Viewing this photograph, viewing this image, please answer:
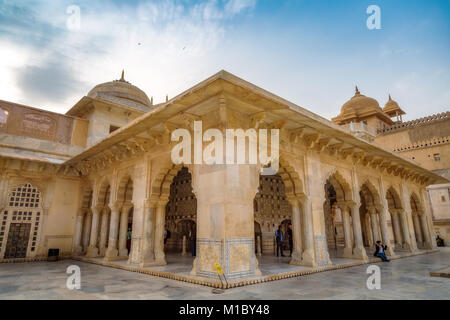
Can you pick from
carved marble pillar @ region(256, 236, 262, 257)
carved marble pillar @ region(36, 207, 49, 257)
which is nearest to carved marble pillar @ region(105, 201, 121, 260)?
carved marble pillar @ region(36, 207, 49, 257)

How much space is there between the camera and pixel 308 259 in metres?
8.29

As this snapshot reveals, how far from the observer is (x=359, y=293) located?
5180mm

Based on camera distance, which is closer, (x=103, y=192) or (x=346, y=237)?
(x=346, y=237)

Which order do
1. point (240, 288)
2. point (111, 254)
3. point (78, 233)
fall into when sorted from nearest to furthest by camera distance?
point (240, 288)
point (111, 254)
point (78, 233)

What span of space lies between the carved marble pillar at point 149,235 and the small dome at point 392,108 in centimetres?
3458

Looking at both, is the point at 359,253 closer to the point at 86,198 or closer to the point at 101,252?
the point at 101,252

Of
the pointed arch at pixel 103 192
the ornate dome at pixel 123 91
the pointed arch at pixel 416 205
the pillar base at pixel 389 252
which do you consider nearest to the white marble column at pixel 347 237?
the pillar base at pixel 389 252

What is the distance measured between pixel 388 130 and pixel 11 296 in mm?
31817

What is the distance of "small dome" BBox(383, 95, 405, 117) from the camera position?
34125mm

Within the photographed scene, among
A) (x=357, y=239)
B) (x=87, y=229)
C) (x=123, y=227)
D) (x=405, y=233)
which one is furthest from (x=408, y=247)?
(x=87, y=229)

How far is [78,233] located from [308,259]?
1039 cm

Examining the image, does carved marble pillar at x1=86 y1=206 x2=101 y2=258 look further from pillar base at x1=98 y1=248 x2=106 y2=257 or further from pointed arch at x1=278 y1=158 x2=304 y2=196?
pointed arch at x1=278 y1=158 x2=304 y2=196

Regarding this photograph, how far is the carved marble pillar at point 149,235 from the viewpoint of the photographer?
340 inches
